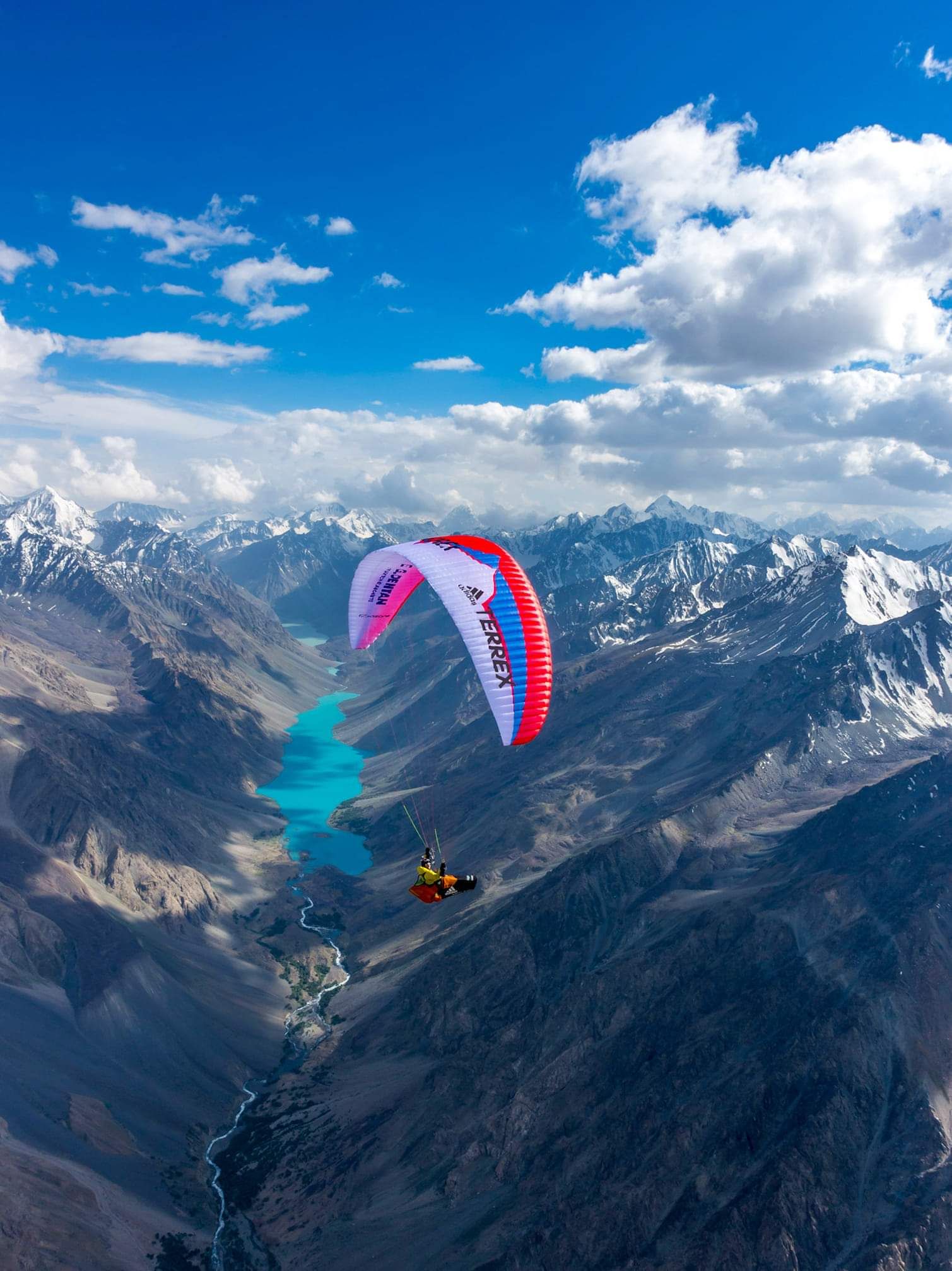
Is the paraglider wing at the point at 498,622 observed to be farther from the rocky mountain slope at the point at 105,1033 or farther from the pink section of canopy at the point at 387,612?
the rocky mountain slope at the point at 105,1033

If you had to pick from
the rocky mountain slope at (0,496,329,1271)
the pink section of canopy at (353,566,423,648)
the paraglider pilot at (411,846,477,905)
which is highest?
the pink section of canopy at (353,566,423,648)

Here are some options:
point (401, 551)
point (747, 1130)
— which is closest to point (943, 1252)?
point (747, 1130)

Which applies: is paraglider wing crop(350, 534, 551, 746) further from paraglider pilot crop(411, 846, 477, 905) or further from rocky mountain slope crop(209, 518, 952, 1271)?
rocky mountain slope crop(209, 518, 952, 1271)

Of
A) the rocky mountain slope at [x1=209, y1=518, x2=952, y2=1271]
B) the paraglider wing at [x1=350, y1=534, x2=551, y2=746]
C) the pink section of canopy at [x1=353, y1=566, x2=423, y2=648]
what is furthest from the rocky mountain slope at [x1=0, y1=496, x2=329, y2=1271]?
the paraglider wing at [x1=350, y1=534, x2=551, y2=746]

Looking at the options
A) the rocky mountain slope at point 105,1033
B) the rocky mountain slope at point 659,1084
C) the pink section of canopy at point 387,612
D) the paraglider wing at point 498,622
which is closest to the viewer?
the paraglider wing at point 498,622

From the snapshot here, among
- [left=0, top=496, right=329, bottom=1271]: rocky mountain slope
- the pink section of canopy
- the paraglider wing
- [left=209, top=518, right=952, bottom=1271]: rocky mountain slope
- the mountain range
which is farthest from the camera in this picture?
[left=0, top=496, right=329, bottom=1271]: rocky mountain slope

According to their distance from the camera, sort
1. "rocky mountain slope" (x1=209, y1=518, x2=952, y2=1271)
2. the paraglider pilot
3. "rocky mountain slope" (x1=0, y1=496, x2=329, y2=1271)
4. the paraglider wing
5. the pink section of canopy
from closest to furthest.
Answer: the paraglider wing < the paraglider pilot < the pink section of canopy < "rocky mountain slope" (x1=209, y1=518, x2=952, y2=1271) < "rocky mountain slope" (x1=0, y1=496, x2=329, y2=1271)

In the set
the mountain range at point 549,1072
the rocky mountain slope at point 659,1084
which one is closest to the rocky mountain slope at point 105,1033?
the mountain range at point 549,1072

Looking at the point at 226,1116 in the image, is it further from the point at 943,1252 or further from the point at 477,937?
the point at 943,1252

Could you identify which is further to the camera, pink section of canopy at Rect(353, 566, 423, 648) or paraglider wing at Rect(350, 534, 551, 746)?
pink section of canopy at Rect(353, 566, 423, 648)
